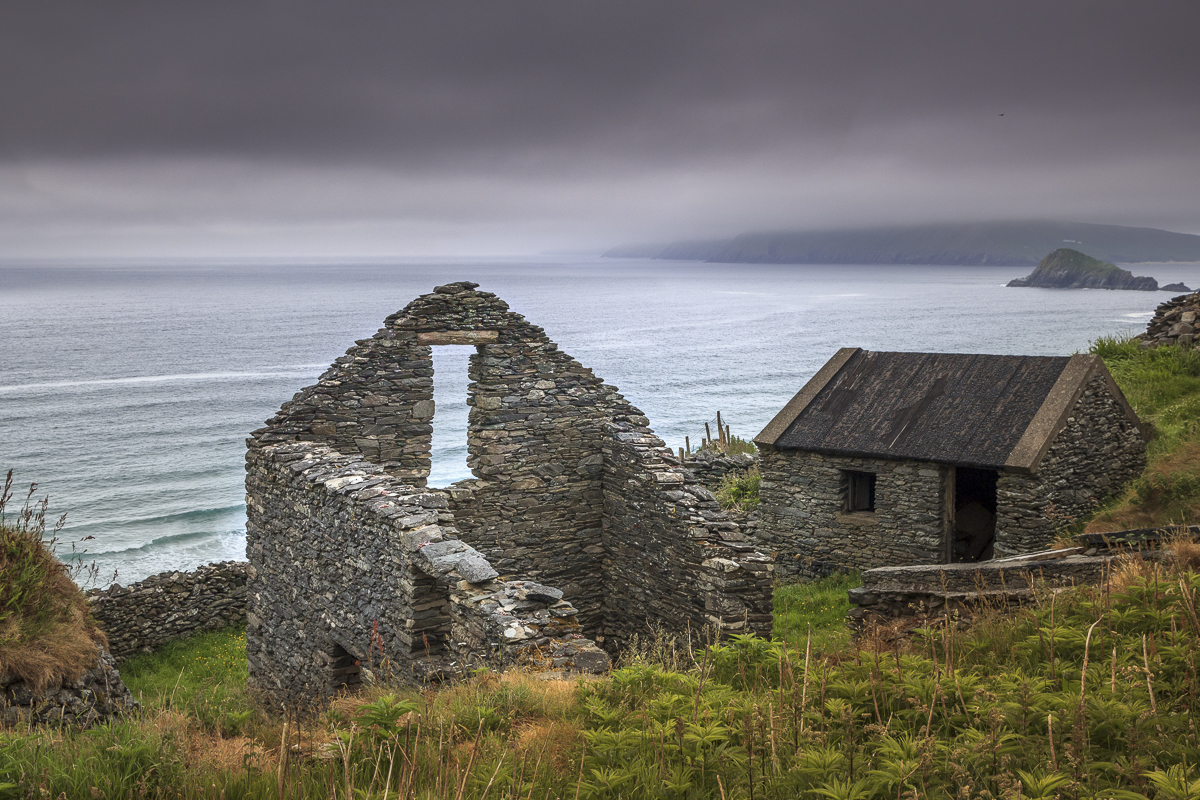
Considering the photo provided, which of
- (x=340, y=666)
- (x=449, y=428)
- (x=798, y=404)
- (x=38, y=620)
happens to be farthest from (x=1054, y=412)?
(x=449, y=428)

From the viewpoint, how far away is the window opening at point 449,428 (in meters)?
43.9

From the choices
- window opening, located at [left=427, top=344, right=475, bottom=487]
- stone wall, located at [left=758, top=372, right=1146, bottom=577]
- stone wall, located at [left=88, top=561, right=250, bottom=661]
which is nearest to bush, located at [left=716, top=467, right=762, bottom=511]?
stone wall, located at [left=758, top=372, right=1146, bottom=577]

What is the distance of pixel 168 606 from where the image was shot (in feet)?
66.1

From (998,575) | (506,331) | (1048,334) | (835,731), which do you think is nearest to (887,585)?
(998,575)

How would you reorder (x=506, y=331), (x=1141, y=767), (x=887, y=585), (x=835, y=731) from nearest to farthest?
1. (x=1141, y=767)
2. (x=835, y=731)
3. (x=887, y=585)
4. (x=506, y=331)

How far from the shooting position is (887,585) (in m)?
9.32

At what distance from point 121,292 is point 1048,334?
195732 mm

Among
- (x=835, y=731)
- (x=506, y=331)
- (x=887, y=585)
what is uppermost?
(x=506, y=331)

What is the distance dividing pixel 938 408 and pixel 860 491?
2.34 metres

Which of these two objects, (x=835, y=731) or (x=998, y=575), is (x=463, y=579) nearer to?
(x=835, y=731)

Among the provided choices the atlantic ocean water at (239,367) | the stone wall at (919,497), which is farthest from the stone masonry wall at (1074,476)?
the atlantic ocean water at (239,367)

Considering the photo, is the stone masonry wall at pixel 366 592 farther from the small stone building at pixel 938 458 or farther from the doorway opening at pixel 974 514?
the doorway opening at pixel 974 514

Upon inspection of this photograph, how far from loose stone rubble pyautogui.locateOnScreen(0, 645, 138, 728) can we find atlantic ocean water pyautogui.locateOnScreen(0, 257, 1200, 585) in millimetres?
13185

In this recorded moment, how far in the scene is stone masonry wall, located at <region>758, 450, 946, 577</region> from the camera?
16047 mm
